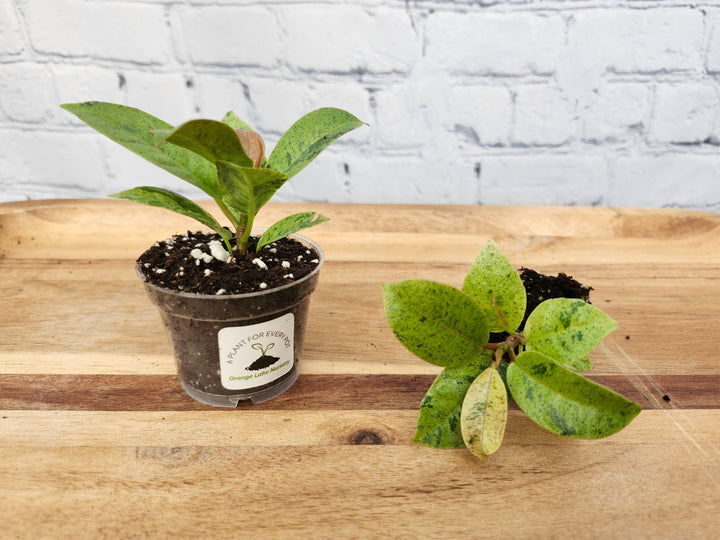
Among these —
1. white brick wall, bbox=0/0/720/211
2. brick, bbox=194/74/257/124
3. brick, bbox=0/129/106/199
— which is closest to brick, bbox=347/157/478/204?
white brick wall, bbox=0/0/720/211

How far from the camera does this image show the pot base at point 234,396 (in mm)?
578

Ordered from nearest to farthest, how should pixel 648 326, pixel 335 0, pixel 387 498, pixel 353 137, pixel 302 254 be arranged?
pixel 387 498, pixel 302 254, pixel 648 326, pixel 335 0, pixel 353 137

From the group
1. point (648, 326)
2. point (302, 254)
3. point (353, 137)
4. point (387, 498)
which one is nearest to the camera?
point (387, 498)

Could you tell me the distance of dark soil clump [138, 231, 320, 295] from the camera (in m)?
0.53

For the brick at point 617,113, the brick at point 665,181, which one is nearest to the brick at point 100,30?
the brick at point 617,113

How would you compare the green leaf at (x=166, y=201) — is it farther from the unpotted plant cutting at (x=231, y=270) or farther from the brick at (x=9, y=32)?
the brick at (x=9, y=32)

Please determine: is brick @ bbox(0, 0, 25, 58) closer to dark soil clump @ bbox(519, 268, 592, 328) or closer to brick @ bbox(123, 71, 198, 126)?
brick @ bbox(123, 71, 198, 126)

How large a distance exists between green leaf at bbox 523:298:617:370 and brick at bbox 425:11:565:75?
2.58 ft

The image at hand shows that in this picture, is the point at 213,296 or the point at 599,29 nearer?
the point at 213,296

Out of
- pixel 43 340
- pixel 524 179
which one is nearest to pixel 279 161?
pixel 43 340

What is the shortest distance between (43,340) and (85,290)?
0.46 feet

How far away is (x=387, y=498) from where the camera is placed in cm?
46

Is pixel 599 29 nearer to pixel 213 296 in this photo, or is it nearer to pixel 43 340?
pixel 213 296

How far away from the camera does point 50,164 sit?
125 cm
